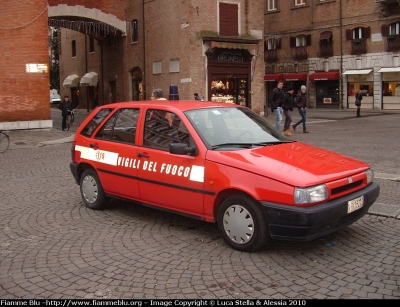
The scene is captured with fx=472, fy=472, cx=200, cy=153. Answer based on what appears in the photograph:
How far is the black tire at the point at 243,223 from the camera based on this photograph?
4.85 metres

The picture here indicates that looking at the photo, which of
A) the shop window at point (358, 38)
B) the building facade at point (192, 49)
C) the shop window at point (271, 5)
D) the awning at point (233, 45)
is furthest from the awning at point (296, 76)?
the awning at point (233, 45)

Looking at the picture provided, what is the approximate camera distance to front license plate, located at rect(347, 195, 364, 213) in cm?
495

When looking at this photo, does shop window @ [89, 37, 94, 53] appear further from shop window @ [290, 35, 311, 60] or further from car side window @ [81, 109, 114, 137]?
car side window @ [81, 109, 114, 137]

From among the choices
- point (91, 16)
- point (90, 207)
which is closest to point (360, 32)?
point (91, 16)

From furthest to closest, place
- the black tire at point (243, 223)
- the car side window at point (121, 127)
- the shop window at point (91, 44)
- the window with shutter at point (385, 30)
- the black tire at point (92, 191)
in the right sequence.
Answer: the shop window at point (91, 44) < the window with shutter at point (385, 30) < the black tire at point (92, 191) < the car side window at point (121, 127) < the black tire at point (243, 223)

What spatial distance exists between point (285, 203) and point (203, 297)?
1306 millimetres

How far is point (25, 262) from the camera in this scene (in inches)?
192

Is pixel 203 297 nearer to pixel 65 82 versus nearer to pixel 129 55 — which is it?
pixel 129 55

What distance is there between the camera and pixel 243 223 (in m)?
4.98

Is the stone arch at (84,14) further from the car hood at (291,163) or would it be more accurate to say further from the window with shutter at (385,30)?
the car hood at (291,163)

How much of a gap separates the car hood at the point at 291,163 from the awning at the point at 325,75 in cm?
3305

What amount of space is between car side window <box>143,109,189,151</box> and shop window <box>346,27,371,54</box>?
32141 millimetres

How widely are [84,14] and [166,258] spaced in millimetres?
24988

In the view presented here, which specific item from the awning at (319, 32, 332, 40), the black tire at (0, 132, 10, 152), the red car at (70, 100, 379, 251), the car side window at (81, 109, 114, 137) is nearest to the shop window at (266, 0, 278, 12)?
the awning at (319, 32, 332, 40)
